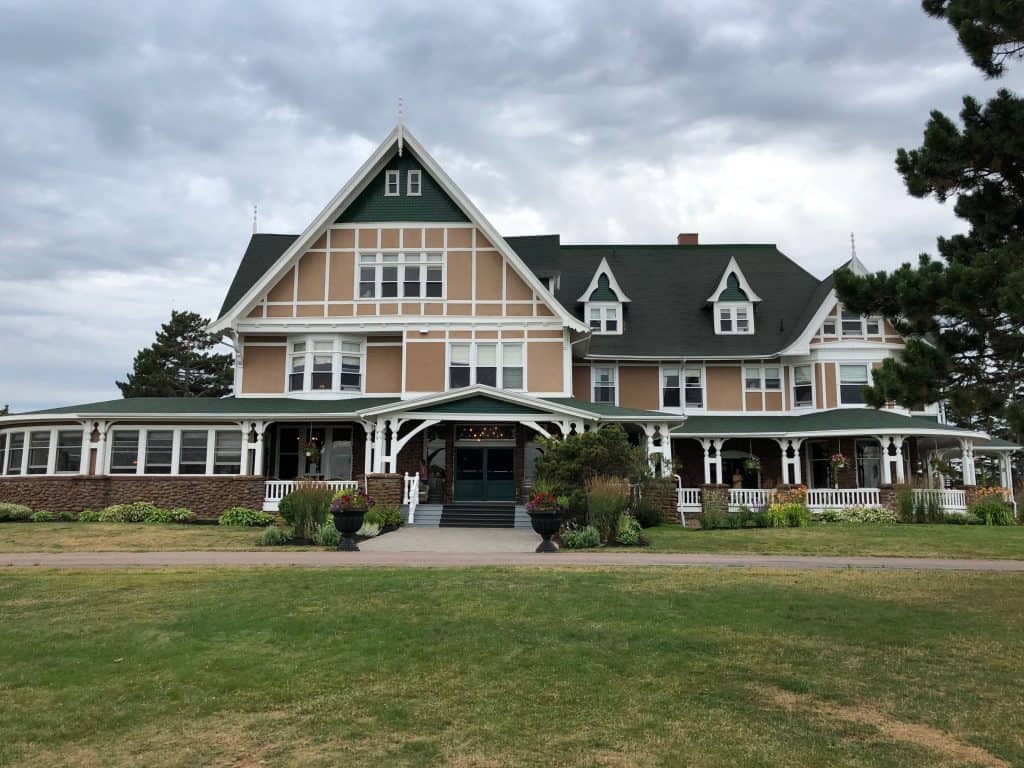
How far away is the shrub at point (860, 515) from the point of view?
25.7 metres

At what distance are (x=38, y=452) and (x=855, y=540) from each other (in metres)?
25.8

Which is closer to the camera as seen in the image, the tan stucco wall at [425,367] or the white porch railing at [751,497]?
the white porch railing at [751,497]

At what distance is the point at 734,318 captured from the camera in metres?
34.5

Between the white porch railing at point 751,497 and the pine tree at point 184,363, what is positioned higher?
the pine tree at point 184,363

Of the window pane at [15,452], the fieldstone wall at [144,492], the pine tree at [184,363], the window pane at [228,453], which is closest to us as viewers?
the fieldstone wall at [144,492]

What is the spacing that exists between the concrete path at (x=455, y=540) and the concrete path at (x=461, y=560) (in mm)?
1013

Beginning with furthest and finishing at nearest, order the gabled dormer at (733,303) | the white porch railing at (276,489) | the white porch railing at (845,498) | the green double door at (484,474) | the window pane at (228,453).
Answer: the gabled dormer at (733,303)
the green double door at (484,474)
the window pane at (228,453)
the white porch railing at (845,498)
the white porch railing at (276,489)

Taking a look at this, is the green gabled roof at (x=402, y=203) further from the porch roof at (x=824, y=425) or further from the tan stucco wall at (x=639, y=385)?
the porch roof at (x=824, y=425)

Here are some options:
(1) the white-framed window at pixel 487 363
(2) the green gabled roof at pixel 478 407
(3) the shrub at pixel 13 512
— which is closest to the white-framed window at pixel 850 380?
(1) the white-framed window at pixel 487 363

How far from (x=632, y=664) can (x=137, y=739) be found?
438 centimetres

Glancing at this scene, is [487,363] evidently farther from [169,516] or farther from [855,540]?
[855,540]

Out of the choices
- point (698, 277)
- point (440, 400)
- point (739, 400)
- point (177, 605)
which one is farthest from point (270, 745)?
point (698, 277)

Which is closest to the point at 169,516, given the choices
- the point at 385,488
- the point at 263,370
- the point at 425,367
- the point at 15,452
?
the point at 263,370

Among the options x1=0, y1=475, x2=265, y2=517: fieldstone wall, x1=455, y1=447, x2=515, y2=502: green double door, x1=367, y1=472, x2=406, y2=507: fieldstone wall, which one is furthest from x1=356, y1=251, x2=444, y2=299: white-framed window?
x1=0, y1=475, x2=265, y2=517: fieldstone wall
